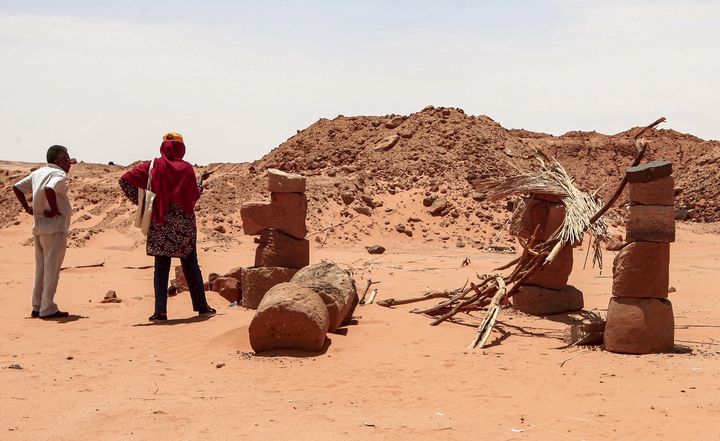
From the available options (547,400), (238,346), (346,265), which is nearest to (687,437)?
(547,400)

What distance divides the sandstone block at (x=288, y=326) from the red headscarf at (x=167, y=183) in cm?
210

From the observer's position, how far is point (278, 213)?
9.30m

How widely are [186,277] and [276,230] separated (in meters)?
1.29

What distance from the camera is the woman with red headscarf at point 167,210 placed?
8.41m

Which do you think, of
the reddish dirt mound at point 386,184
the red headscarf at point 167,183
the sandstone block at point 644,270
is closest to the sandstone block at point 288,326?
the red headscarf at point 167,183

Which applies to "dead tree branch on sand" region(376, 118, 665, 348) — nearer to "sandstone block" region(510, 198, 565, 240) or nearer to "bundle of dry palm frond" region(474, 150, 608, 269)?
"bundle of dry palm frond" region(474, 150, 608, 269)

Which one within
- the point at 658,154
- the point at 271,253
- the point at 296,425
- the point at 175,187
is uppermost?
the point at 658,154

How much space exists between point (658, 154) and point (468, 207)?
16839 millimetres

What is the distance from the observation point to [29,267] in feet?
45.7

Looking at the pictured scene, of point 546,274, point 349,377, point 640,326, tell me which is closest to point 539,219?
point 546,274

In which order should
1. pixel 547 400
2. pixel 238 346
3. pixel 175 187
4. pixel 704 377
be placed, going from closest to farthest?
pixel 547 400, pixel 704 377, pixel 238 346, pixel 175 187

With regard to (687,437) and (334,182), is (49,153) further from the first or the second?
(334,182)

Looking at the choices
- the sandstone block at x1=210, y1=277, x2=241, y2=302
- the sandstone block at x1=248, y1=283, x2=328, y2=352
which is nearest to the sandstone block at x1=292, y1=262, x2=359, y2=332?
the sandstone block at x1=248, y1=283, x2=328, y2=352

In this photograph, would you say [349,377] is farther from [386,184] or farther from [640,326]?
[386,184]
